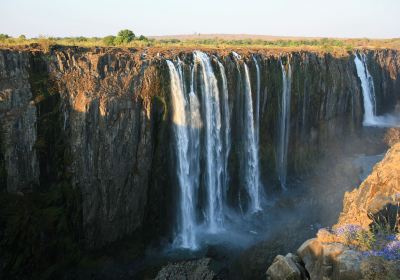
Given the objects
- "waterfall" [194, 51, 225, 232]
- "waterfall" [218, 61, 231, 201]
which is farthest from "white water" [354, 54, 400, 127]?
"waterfall" [194, 51, 225, 232]

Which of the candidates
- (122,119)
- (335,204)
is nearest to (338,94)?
(335,204)

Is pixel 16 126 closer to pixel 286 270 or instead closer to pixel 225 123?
pixel 286 270

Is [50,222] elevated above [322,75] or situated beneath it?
situated beneath

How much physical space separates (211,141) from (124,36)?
49.5ft

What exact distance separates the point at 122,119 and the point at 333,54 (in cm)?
2686

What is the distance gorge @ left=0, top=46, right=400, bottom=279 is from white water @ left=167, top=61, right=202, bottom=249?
6 cm

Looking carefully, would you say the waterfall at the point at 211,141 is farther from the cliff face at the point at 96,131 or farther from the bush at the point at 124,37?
the bush at the point at 124,37

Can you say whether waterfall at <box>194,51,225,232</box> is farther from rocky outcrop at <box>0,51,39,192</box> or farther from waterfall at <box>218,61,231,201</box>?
rocky outcrop at <box>0,51,39,192</box>

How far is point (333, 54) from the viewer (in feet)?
129

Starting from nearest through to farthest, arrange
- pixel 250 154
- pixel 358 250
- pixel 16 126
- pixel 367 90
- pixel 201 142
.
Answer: pixel 358 250 → pixel 16 126 → pixel 201 142 → pixel 250 154 → pixel 367 90

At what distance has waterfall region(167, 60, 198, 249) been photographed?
2114 centimetres

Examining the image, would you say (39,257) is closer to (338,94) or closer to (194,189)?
(194,189)

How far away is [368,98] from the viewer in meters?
43.7

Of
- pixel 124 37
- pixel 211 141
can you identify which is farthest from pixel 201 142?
pixel 124 37
